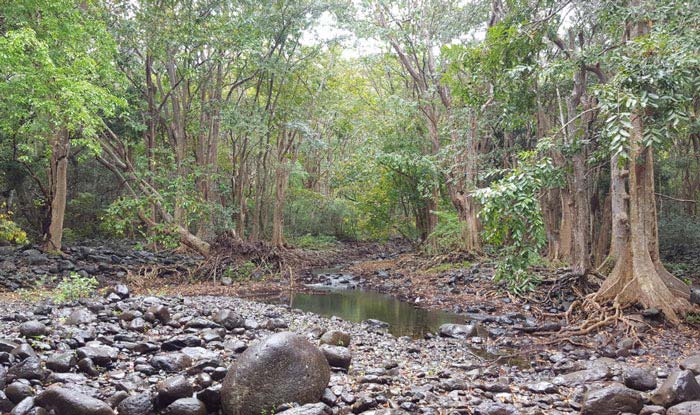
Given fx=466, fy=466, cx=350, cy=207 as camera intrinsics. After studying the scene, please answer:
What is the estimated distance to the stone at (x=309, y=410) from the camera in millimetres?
4633

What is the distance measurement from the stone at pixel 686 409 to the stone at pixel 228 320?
655cm

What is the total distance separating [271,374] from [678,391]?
4358mm

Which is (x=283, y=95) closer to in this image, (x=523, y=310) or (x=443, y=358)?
(x=523, y=310)

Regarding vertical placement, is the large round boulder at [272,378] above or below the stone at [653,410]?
above

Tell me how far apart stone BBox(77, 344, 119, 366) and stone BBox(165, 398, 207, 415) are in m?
1.56

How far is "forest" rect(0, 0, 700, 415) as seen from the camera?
19.2 ft

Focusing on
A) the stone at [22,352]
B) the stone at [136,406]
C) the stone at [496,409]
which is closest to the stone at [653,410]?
the stone at [496,409]

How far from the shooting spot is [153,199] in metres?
15.2

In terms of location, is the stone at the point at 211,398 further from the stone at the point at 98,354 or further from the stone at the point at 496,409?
the stone at the point at 496,409

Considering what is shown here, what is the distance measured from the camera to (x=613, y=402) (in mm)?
4984

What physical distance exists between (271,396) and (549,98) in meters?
14.5

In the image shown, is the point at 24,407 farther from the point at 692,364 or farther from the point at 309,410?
the point at 692,364

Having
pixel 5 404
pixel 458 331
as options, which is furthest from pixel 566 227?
pixel 5 404

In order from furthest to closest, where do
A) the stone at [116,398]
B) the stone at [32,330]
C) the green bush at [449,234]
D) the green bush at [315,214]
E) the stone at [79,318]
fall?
the green bush at [315,214]
the green bush at [449,234]
the stone at [79,318]
the stone at [32,330]
the stone at [116,398]
